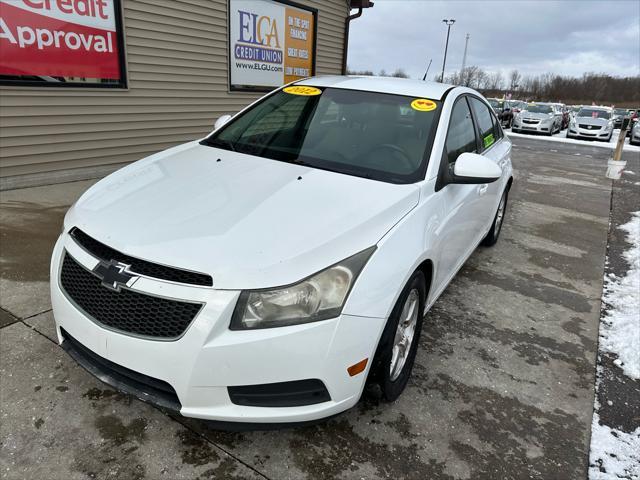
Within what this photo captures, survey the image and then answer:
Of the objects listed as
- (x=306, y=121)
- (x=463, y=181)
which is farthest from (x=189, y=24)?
(x=463, y=181)

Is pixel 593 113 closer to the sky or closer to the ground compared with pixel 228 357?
closer to the sky

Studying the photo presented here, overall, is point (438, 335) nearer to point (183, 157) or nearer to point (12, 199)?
point (183, 157)

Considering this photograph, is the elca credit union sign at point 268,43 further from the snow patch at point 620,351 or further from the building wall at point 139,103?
the snow patch at point 620,351

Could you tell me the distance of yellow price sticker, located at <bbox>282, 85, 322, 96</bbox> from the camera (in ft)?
11.6

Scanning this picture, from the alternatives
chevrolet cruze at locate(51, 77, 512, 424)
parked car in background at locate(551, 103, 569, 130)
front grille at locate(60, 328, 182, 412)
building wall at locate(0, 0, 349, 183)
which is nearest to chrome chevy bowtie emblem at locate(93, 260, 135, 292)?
chevrolet cruze at locate(51, 77, 512, 424)

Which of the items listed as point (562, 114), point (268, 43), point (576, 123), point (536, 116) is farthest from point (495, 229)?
point (562, 114)

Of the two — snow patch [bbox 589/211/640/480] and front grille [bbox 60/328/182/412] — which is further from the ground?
front grille [bbox 60/328/182/412]

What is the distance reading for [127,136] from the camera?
22.6 ft

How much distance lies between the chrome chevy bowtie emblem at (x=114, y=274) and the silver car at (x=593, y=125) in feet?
78.6

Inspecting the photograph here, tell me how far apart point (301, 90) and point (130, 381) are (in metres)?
2.49

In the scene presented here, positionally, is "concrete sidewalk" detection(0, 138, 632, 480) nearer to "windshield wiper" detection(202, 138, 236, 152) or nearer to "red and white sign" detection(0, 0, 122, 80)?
"windshield wiper" detection(202, 138, 236, 152)

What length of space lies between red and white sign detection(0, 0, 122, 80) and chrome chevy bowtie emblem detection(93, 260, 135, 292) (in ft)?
15.2

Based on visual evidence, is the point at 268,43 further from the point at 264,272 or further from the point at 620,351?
the point at 264,272

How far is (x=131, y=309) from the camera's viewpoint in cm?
190
